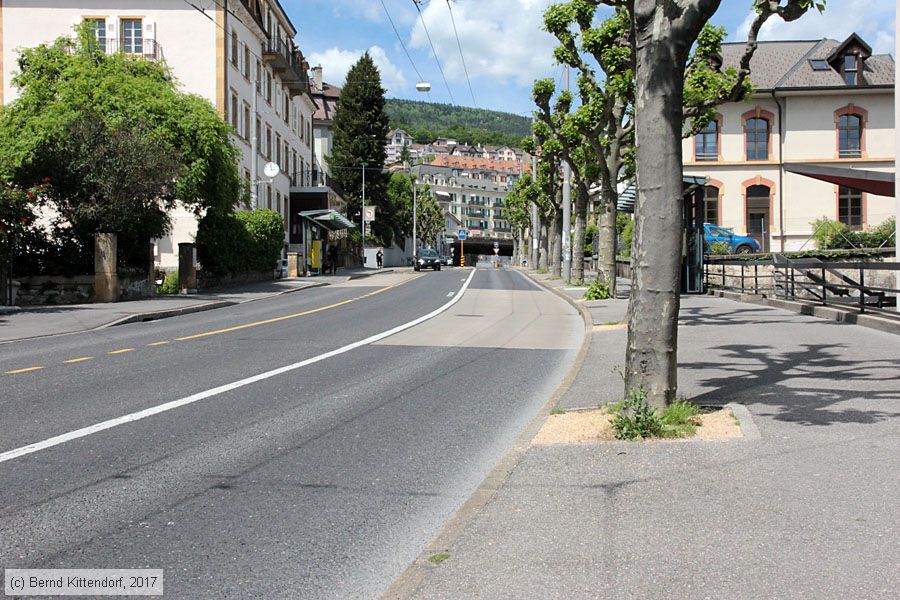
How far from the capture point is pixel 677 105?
282 inches

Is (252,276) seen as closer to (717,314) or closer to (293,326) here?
(293,326)

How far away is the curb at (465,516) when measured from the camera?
3891 mm

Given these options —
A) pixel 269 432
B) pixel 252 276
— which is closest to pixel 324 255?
pixel 252 276

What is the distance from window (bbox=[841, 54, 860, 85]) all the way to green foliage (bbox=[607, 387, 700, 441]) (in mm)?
50605

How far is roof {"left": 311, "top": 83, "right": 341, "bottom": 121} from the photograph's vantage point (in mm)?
93688

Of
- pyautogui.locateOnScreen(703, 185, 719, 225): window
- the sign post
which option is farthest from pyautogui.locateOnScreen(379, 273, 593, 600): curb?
the sign post

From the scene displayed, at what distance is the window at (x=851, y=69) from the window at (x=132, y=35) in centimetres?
3899

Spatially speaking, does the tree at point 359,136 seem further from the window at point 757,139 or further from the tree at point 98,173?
the tree at point 98,173

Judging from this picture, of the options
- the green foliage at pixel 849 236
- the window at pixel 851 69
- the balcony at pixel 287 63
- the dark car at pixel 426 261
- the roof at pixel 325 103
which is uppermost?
the roof at pixel 325 103

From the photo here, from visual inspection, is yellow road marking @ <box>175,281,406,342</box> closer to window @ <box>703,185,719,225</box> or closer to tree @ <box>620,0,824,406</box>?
tree @ <box>620,0,824,406</box>

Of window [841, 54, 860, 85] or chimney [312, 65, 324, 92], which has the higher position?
chimney [312, 65, 324, 92]

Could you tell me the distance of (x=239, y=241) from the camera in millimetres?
33969

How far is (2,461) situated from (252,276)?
102 feet

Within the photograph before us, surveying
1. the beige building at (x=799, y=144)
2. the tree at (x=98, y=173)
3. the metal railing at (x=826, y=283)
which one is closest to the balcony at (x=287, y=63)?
the beige building at (x=799, y=144)
